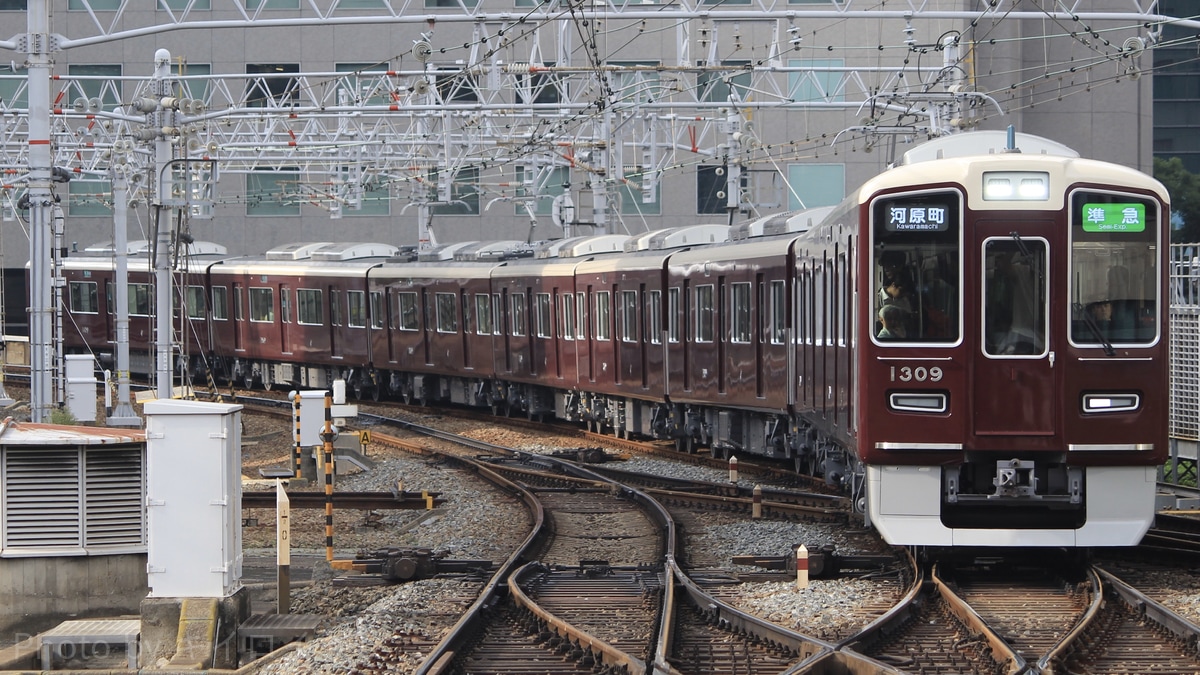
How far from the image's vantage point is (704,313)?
19766 millimetres

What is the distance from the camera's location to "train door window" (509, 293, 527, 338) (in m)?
26.1

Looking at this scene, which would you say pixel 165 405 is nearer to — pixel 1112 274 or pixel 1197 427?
pixel 1112 274

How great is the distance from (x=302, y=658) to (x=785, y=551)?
15.1 feet

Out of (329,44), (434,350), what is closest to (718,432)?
(434,350)

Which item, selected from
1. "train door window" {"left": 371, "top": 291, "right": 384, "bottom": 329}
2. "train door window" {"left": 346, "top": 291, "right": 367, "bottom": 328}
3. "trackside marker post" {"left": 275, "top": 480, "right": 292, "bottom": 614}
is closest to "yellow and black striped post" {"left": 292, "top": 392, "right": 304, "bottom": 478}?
"trackside marker post" {"left": 275, "top": 480, "right": 292, "bottom": 614}

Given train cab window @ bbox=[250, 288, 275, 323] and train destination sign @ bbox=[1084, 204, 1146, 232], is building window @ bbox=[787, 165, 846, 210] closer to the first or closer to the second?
train cab window @ bbox=[250, 288, 275, 323]

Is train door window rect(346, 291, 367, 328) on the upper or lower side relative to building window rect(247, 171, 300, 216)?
lower

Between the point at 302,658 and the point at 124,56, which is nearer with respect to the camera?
the point at 302,658

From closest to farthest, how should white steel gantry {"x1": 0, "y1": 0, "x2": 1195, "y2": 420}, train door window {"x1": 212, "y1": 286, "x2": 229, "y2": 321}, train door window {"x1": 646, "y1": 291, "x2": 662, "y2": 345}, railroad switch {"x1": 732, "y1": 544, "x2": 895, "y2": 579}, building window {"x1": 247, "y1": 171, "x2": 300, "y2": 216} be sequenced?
railroad switch {"x1": 732, "y1": 544, "x2": 895, "y2": 579}
white steel gantry {"x1": 0, "y1": 0, "x2": 1195, "y2": 420}
train door window {"x1": 646, "y1": 291, "x2": 662, "y2": 345}
train door window {"x1": 212, "y1": 286, "x2": 229, "y2": 321}
building window {"x1": 247, "y1": 171, "x2": 300, "y2": 216}

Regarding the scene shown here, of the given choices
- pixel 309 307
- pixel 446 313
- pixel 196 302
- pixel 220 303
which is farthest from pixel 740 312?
pixel 196 302

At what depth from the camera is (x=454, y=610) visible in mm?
9500

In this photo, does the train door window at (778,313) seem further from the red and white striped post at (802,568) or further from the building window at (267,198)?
the building window at (267,198)

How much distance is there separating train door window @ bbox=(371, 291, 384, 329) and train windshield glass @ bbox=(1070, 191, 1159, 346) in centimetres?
2173

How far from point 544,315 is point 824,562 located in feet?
50.4
